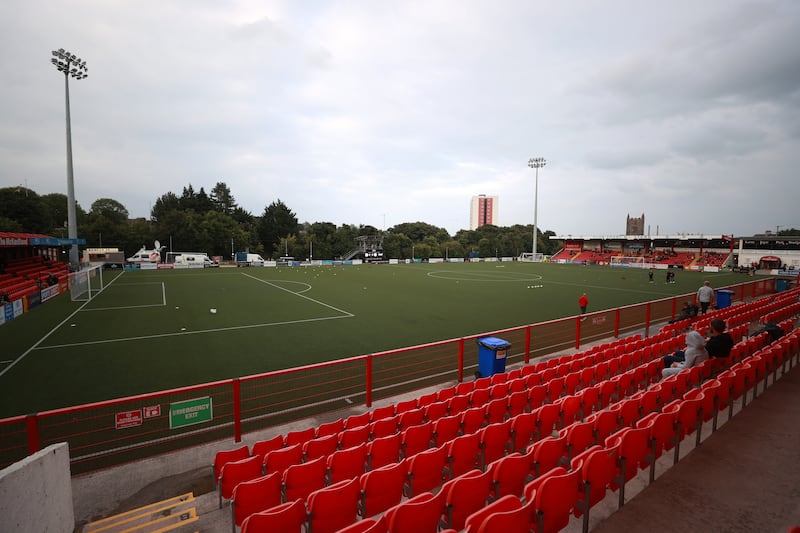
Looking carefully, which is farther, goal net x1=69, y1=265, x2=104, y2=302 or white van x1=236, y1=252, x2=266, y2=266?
white van x1=236, y1=252, x2=266, y2=266

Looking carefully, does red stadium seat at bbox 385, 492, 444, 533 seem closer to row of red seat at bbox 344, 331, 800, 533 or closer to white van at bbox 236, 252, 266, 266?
row of red seat at bbox 344, 331, 800, 533

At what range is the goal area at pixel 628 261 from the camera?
64.9 metres

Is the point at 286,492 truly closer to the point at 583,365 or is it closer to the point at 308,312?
the point at 583,365

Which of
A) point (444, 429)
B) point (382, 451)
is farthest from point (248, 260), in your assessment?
point (382, 451)

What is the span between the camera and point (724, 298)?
18.2 metres

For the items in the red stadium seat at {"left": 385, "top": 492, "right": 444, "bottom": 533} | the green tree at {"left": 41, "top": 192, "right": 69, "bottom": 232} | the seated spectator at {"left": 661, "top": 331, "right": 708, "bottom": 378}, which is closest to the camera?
the red stadium seat at {"left": 385, "top": 492, "right": 444, "bottom": 533}

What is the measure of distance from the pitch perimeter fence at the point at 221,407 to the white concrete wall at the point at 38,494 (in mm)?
1126

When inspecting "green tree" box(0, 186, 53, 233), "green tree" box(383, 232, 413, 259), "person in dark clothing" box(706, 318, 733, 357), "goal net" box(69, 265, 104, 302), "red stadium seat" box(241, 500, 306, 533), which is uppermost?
"green tree" box(0, 186, 53, 233)

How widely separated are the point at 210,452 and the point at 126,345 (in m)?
10.5

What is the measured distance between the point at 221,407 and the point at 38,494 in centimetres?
527

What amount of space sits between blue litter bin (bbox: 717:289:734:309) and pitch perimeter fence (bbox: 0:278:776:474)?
33.5ft

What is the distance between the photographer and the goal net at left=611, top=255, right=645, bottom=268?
65.1 metres

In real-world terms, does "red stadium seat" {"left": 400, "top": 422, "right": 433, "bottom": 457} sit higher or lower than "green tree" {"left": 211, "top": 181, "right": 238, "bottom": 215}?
lower

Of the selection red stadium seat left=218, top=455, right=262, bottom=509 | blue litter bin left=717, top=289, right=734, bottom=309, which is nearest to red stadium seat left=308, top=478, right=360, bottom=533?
red stadium seat left=218, top=455, right=262, bottom=509
